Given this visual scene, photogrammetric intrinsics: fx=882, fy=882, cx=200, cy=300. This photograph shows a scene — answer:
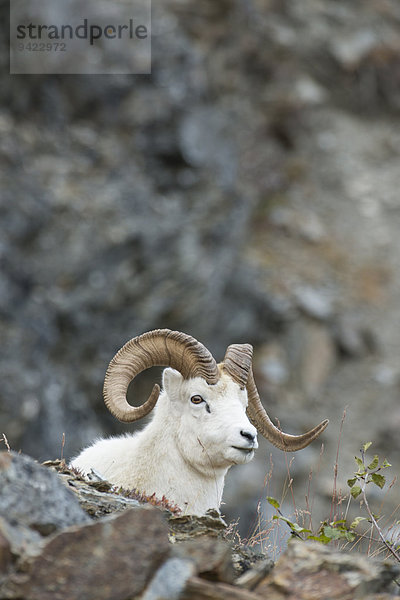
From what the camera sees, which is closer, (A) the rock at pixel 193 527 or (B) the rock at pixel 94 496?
(A) the rock at pixel 193 527

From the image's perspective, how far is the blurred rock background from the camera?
24.0 meters

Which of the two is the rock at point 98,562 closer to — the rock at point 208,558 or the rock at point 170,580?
the rock at point 170,580

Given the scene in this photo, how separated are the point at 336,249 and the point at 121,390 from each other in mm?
27513

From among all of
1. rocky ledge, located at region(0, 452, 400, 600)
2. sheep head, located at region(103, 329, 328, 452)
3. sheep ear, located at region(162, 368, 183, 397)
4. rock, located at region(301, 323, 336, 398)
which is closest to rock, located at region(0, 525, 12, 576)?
rocky ledge, located at region(0, 452, 400, 600)

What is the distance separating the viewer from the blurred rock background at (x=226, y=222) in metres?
24.0

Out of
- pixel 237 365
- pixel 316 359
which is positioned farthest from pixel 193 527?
pixel 316 359

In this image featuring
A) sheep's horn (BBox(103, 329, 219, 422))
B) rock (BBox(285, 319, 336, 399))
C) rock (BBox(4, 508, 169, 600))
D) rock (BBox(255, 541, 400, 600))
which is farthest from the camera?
rock (BBox(285, 319, 336, 399))

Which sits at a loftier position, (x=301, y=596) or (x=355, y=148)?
(x=355, y=148)

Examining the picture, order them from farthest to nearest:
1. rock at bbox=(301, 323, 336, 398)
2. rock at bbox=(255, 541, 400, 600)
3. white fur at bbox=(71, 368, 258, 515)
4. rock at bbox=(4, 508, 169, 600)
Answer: rock at bbox=(301, 323, 336, 398) → white fur at bbox=(71, 368, 258, 515) → rock at bbox=(255, 541, 400, 600) → rock at bbox=(4, 508, 169, 600)

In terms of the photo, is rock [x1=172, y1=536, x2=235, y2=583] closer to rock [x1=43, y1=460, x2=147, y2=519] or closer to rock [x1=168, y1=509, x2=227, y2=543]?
rock [x1=168, y1=509, x2=227, y2=543]

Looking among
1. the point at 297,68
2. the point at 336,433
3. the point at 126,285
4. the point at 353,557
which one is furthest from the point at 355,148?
the point at 353,557

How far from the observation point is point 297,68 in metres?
41.2

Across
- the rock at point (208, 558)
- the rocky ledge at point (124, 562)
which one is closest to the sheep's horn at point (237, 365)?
the rocky ledge at point (124, 562)

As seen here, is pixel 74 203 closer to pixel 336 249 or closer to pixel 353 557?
pixel 336 249
